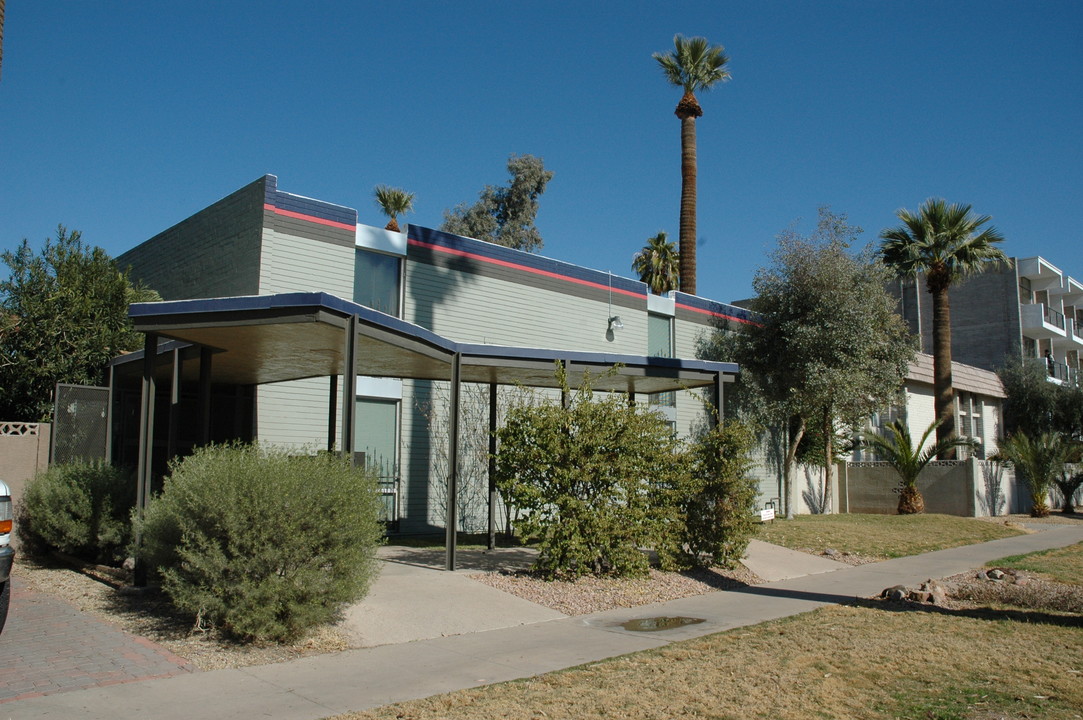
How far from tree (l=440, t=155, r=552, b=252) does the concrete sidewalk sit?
3006 cm

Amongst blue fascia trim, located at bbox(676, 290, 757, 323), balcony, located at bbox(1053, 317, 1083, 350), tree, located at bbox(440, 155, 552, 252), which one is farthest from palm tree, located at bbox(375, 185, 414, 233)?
balcony, located at bbox(1053, 317, 1083, 350)

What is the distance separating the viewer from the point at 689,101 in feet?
90.4

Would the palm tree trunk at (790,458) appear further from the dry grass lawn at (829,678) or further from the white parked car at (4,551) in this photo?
the white parked car at (4,551)

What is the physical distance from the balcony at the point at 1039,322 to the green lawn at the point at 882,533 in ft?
75.6

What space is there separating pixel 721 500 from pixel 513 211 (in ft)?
96.4

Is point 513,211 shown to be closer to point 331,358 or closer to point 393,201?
point 393,201

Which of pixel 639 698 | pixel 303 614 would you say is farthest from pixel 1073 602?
pixel 303 614

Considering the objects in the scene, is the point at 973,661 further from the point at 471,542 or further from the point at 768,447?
the point at 768,447

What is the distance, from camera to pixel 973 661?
7199 mm

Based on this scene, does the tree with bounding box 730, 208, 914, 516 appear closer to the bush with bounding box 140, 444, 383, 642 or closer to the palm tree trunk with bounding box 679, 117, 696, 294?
the palm tree trunk with bounding box 679, 117, 696, 294

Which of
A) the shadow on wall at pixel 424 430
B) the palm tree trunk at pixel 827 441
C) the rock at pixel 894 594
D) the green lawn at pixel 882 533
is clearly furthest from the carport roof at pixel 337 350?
the palm tree trunk at pixel 827 441

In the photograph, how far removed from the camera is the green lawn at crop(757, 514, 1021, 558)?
16.6 meters

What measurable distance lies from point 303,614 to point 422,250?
1107 cm

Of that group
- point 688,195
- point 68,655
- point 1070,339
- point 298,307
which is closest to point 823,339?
point 688,195
